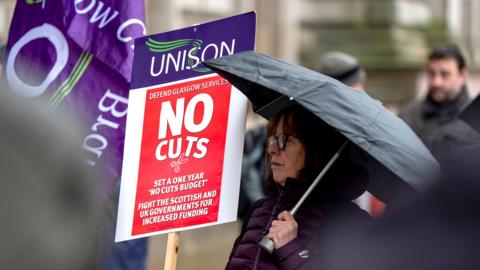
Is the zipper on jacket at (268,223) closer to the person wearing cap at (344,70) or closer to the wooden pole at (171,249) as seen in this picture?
the wooden pole at (171,249)

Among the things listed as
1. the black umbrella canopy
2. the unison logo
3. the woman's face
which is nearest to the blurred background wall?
the unison logo

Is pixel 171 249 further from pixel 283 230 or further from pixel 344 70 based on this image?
pixel 344 70

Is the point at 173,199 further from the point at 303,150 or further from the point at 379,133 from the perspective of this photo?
the point at 379,133

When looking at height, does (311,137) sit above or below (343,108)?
below

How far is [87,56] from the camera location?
4391mm

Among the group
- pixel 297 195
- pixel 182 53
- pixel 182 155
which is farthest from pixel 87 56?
pixel 297 195

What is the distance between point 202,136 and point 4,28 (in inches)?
208

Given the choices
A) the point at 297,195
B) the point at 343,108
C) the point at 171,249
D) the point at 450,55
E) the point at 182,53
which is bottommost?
the point at 171,249

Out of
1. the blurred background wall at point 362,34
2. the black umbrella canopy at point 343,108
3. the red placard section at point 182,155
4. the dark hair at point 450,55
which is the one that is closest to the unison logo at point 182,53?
the red placard section at point 182,155

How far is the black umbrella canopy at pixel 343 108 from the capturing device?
11.2ft

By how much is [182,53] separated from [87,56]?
65cm

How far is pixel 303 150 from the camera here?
12.1ft

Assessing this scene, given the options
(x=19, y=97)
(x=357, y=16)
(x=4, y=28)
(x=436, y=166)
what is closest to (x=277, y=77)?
(x=436, y=166)

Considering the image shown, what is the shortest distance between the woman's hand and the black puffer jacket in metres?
0.02
